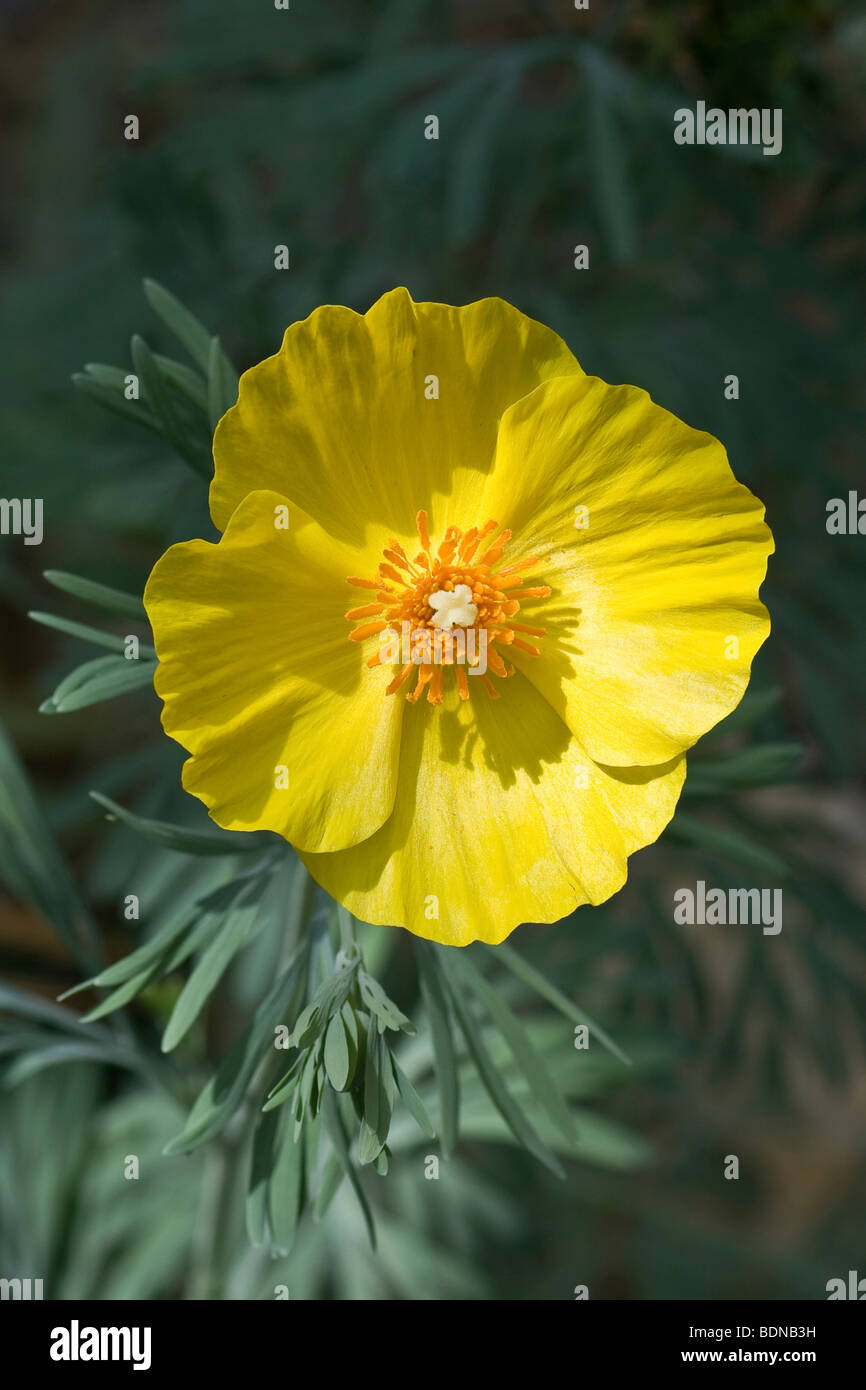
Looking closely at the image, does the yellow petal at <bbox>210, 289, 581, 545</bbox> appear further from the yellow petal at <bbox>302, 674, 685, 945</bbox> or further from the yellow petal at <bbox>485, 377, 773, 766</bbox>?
the yellow petal at <bbox>302, 674, 685, 945</bbox>

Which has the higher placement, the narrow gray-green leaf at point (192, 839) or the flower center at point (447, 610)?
the flower center at point (447, 610)

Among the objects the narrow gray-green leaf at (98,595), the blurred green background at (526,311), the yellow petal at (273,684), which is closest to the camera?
the yellow petal at (273,684)

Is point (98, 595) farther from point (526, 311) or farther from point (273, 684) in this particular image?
point (526, 311)

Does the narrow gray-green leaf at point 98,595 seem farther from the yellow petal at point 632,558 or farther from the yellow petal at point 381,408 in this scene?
the yellow petal at point 632,558

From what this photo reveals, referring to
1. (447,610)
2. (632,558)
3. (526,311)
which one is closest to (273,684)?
(447,610)

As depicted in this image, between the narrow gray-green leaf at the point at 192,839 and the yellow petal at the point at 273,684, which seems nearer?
the yellow petal at the point at 273,684

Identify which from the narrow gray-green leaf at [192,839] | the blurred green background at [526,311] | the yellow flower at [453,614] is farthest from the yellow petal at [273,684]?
the blurred green background at [526,311]

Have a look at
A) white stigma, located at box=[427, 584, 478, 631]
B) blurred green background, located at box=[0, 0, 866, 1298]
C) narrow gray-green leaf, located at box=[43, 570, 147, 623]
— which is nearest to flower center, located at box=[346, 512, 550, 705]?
white stigma, located at box=[427, 584, 478, 631]

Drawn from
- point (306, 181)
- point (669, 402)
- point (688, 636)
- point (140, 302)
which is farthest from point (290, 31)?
point (688, 636)
